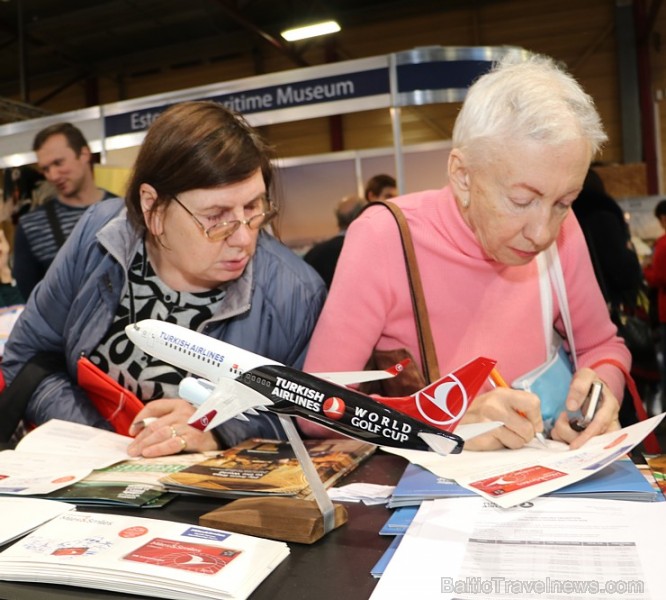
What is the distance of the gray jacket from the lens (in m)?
1.89

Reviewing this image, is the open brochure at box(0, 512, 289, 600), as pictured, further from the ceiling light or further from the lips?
the ceiling light

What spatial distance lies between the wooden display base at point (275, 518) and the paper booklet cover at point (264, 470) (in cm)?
7

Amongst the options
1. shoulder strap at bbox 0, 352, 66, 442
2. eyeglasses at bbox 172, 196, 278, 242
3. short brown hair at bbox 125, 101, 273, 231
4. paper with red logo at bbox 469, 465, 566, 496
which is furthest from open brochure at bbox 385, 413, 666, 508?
shoulder strap at bbox 0, 352, 66, 442

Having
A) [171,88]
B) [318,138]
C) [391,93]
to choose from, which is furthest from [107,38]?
[391,93]

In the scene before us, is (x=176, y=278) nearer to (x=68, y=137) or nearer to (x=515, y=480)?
(x=515, y=480)

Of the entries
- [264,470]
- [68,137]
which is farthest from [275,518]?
[68,137]

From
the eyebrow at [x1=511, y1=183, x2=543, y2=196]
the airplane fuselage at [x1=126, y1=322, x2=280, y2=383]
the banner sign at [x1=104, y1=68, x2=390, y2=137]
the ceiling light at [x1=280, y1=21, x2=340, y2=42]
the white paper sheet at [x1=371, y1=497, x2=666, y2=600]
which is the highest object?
the ceiling light at [x1=280, y1=21, x2=340, y2=42]

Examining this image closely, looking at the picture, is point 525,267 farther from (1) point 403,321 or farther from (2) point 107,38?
(2) point 107,38

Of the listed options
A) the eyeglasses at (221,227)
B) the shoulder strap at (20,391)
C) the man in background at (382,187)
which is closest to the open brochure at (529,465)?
the eyeglasses at (221,227)

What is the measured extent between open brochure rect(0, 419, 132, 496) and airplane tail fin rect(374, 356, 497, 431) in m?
0.66

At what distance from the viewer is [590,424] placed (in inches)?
56.9

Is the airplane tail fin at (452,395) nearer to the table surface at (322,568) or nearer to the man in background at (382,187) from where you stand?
the table surface at (322,568)

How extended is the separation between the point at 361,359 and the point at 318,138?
13542 millimetres

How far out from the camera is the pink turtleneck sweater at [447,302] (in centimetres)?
171
